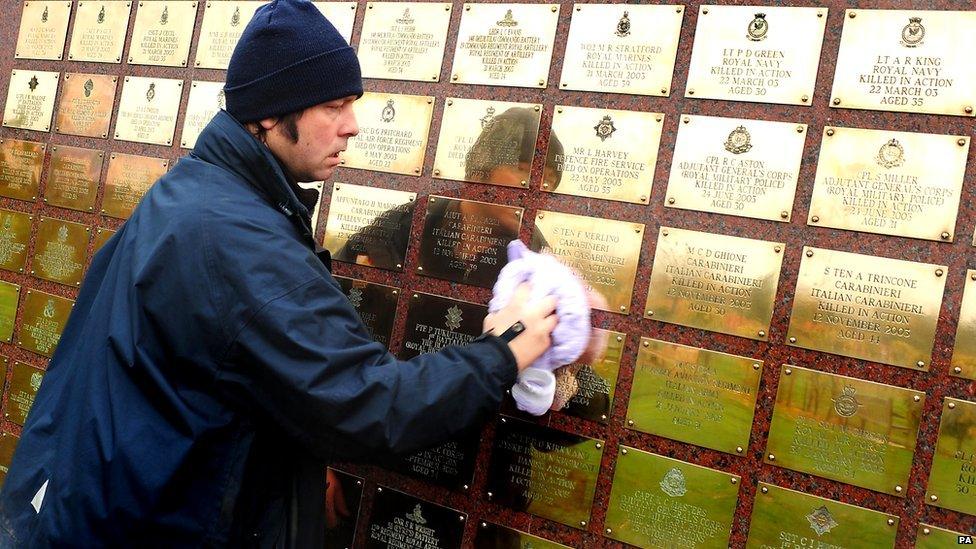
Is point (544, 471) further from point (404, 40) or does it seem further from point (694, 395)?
point (404, 40)

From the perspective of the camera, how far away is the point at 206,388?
110 inches

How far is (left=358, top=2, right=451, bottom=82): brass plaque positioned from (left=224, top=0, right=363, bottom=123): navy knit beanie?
5.16 ft

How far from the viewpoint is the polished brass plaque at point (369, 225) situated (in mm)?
4641

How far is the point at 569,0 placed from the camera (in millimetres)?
4336

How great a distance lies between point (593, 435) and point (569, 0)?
93.3 inches

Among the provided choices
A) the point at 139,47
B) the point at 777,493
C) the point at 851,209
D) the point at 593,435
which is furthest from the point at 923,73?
the point at 139,47

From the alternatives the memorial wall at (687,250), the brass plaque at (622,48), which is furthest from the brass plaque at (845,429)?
the brass plaque at (622,48)

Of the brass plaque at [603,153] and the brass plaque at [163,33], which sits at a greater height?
the brass plaque at [163,33]

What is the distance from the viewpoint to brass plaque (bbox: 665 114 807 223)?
12.3 ft

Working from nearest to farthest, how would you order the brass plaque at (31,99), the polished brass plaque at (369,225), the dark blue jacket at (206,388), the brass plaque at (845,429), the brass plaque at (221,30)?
the dark blue jacket at (206,388)
the brass plaque at (845,429)
the polished brass plaque at (369,225)
the brass plaque at (221,30)
the brass plaque at (31,99)

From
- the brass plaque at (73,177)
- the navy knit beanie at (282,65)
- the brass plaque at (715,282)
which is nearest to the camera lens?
the navy knit beanie at (282,65)

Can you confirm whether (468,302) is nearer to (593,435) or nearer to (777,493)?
(593,435)

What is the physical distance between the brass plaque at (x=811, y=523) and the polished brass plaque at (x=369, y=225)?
2349 mm

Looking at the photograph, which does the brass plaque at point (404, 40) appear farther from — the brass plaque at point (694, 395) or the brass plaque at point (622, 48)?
the brass plaque at point (694, 395)
